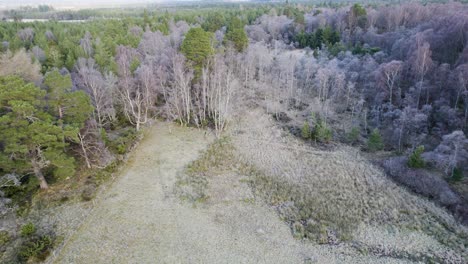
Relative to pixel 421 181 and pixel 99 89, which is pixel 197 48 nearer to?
pixel 99 89

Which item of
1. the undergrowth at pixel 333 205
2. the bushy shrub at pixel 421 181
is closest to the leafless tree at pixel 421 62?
the bushy shrub at pixel 421 181

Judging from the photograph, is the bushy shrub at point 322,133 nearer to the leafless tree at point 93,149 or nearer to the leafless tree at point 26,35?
the leafless tree at point 93,149

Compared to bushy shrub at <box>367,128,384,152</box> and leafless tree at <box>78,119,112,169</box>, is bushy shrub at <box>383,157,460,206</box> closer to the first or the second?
bushy shrub at <box>367,128,384,152</box>

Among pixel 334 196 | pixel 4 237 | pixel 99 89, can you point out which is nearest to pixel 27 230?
pixel 4 237

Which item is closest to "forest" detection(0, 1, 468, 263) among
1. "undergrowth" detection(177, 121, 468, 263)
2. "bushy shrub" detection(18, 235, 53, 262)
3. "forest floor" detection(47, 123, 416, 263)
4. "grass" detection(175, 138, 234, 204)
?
"bushy shrub" detection(18, 235, 53, 262)

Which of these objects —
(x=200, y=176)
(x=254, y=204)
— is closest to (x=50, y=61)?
(x=200, y=176)
